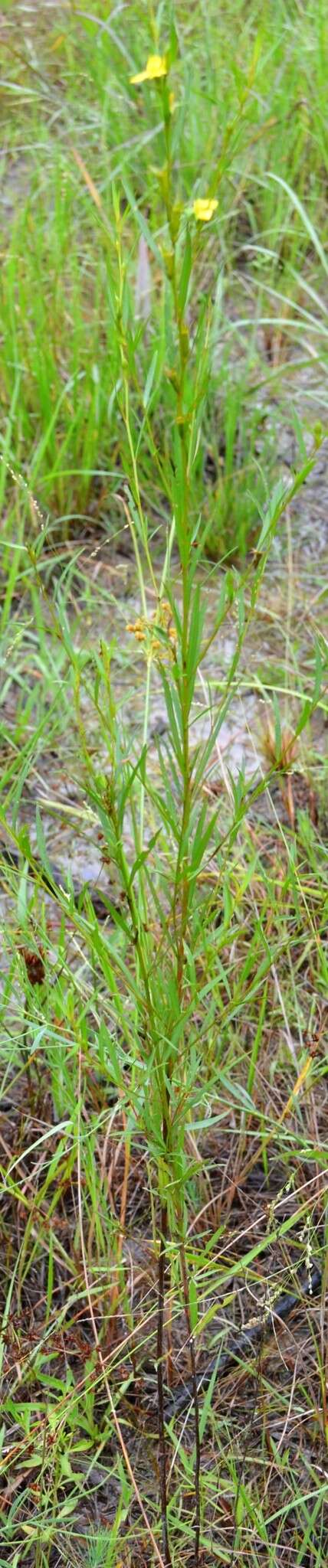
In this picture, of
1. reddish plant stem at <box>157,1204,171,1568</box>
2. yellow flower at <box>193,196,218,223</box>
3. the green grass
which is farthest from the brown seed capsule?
yellow flower at <box>193,196,218,223</box>

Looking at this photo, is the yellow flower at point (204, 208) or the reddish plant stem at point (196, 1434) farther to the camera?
the reddish plant stem at point (196, 1434)

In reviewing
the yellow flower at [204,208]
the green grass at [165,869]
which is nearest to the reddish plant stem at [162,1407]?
the green grass at [165,869]

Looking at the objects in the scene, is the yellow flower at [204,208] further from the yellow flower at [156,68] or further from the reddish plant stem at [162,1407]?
the reddish plant stem at [162,1407]

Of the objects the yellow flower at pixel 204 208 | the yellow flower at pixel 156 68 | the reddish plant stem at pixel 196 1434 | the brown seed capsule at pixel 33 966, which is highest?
the yellow flower at pixel 156 68

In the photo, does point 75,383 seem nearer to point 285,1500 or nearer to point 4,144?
point 4,144

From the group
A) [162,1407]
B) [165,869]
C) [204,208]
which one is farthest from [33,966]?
[204,208]

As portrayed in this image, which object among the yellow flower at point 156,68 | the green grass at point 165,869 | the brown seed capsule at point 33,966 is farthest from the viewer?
the brown seed capsule at point 33,966

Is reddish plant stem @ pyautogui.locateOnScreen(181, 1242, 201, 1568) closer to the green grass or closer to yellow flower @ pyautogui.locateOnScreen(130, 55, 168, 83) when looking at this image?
the green grass

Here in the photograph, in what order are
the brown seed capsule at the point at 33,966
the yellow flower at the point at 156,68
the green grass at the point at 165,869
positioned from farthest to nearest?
the brown seed capsule at the point at 33,966, the green grass at the point at 165,869, the yellow flower at the point at 156,68

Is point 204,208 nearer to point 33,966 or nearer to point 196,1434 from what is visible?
point 33,966
